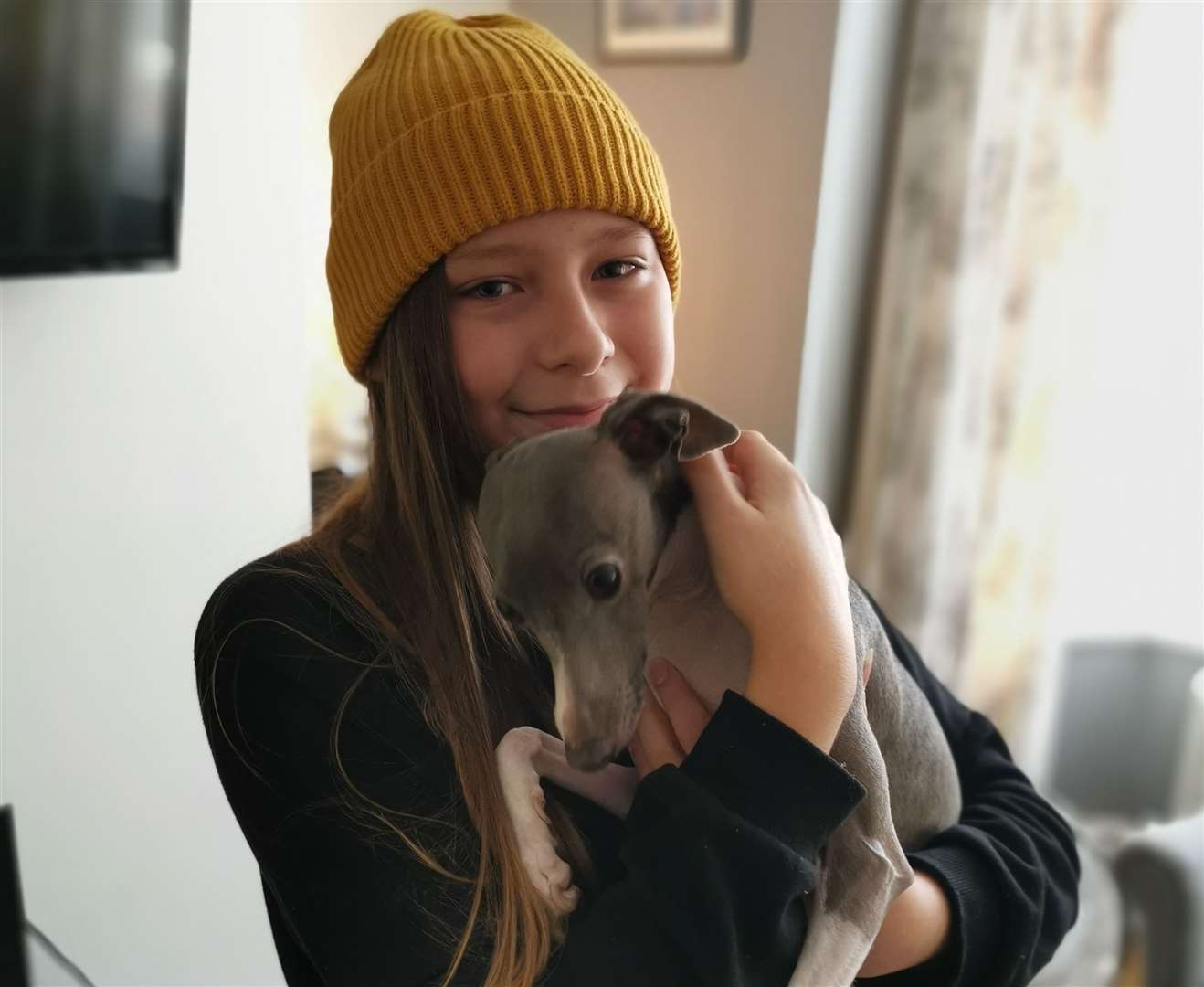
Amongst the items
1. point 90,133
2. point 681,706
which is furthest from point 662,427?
point 90,133

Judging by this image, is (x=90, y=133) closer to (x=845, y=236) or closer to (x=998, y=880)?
(x=998, y=880)

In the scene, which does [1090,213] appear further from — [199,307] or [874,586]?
[199,307]

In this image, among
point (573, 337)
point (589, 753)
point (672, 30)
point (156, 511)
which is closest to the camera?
point (589, 753)

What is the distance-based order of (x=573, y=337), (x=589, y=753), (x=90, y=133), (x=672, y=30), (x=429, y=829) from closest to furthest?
(x=589, y=753) → (x=429, y=829) → (x=573, y=337) → (x=90, y=133) → (x=672, y=30)

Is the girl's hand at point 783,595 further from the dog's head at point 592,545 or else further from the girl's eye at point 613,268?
the girl's eye at point 613,268

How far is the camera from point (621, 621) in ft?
2.97

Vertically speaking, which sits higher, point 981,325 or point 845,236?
point 845,236

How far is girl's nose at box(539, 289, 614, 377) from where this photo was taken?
3.49ft

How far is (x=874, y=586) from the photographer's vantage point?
2596mm

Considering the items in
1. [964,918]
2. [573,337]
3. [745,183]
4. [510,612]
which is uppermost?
[745,183]

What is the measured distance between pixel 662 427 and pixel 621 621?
0.18 metres

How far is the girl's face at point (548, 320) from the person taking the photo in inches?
42.5

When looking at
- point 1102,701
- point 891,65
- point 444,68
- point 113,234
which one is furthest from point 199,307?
point 1102,701

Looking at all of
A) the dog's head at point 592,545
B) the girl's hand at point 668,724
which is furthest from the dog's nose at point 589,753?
the girl's hand at point 668,724
